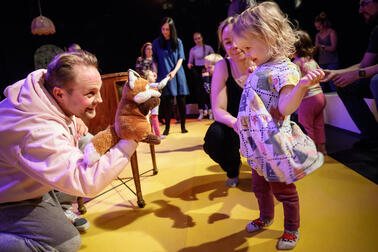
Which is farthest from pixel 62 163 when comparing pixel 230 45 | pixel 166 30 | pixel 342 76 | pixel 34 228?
pixel 166 30

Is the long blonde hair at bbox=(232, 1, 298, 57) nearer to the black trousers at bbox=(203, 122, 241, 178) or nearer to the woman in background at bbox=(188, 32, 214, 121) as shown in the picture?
the black trousers at bbox=(203, 122, 241, 178)

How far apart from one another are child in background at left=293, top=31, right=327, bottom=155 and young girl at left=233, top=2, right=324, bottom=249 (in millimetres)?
1250

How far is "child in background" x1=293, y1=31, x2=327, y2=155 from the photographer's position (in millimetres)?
2143

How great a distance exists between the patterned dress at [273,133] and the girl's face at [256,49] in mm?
34

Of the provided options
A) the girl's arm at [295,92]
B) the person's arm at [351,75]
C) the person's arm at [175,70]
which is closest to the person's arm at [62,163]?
the girl's arm at [295,92]

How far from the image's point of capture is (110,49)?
250 inches

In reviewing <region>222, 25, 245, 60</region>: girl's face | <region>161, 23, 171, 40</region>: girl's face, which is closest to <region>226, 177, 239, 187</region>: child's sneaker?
<region>222, 25, 245, 60</region>: girl's face

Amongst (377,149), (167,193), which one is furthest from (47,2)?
(377,149)

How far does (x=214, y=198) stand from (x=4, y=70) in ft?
19.2

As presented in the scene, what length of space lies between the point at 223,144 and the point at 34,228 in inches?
45.4

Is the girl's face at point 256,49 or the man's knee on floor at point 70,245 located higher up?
the girl's face at point 256,49

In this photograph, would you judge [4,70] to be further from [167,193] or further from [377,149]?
[377,149]

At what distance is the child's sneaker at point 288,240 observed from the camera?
3.57 feet

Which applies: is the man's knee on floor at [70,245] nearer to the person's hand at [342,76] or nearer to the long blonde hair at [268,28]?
the long blonde hair at [268,28]
